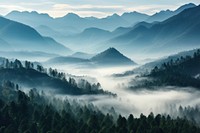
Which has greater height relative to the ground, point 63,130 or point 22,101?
point 22,101

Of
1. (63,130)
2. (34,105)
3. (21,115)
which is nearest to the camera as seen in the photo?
(63,130)

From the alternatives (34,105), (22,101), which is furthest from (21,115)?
(34,105)

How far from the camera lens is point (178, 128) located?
159m

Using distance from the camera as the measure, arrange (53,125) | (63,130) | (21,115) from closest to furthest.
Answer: (63,130), (53,125), (21,115)

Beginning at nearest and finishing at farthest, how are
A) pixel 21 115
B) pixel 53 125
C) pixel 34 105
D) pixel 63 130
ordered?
pixel 63 130 → pixel 53 125 → pixel 21 115 → pixel 34 105

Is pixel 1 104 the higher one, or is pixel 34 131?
pixel 1 104

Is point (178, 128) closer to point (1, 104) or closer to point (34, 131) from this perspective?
point (34, 131)

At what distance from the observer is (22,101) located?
607 feet

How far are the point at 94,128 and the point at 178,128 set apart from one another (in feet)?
107

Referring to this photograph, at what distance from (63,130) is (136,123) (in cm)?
2951

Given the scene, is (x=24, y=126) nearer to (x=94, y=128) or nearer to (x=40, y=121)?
(x=40, y=121)

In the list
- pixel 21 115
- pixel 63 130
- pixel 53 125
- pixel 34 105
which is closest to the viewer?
pixel 63 130

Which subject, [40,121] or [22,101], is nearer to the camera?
[40,121]

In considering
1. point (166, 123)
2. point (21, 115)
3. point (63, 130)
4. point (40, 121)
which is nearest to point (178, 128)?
point (166, 123)
